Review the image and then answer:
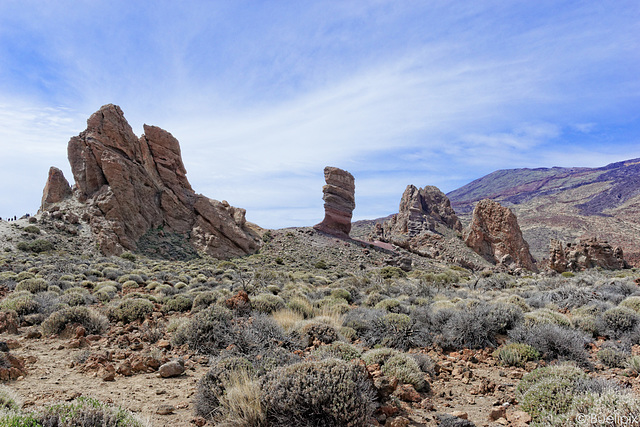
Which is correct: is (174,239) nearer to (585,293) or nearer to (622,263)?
(585,293)

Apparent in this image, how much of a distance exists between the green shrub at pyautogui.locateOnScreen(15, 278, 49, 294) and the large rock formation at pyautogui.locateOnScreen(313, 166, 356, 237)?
35.0 metres

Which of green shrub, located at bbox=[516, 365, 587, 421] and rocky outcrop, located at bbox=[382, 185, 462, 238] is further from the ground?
rocky outcrop, located at bbox=[382, 185, 462, 238]

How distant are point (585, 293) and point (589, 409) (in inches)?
395

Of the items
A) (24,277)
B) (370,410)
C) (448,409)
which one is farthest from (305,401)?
(24,277)

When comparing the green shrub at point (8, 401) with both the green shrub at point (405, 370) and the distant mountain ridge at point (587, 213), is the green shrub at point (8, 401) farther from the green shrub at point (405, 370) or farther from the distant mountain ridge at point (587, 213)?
the distant mountain ridge at point (587, 213)

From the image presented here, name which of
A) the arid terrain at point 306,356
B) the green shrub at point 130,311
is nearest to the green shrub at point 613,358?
the arid terrain at point 306,356

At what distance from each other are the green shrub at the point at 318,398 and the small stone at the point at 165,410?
1.41 m

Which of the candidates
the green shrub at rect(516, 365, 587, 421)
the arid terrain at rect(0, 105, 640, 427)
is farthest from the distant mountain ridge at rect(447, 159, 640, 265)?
the green shrub at rect(516, 365, 587, 421)

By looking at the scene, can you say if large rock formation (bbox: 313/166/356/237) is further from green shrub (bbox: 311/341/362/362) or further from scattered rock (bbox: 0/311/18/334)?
green shrub (bbox: 311/341/362/362)

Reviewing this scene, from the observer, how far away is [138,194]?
106 feet

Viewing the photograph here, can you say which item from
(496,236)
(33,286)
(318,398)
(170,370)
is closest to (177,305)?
(170,370)

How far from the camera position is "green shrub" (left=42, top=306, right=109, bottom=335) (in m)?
7.68

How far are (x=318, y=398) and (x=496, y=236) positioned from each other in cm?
4706

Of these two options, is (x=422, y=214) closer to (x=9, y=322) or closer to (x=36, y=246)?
(x=36, y=246)
